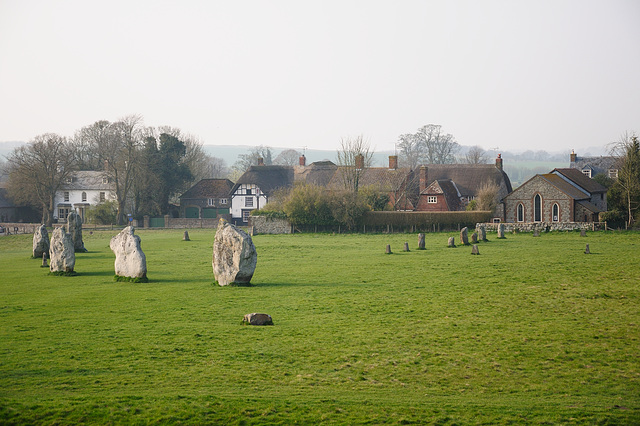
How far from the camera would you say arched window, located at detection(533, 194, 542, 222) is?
185ft

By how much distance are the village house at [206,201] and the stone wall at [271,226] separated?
24269mm

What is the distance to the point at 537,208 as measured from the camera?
56625mm

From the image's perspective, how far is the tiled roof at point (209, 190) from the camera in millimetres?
83000

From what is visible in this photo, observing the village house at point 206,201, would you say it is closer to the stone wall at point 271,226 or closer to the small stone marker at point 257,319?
the stone wall at point 271,226

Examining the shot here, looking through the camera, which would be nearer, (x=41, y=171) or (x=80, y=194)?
(x=41, y=171)

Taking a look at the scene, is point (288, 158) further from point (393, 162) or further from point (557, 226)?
point (557, 226)

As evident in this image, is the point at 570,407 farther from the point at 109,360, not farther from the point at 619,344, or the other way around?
the point at 109,360

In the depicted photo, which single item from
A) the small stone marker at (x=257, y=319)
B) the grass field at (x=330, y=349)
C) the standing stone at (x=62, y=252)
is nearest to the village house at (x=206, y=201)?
the standing stone at (x=62, y=252)

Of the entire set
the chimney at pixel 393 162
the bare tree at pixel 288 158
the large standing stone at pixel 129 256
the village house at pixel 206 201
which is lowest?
the large standing stone at pixel 129 256

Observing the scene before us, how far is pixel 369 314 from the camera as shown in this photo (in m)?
16.8

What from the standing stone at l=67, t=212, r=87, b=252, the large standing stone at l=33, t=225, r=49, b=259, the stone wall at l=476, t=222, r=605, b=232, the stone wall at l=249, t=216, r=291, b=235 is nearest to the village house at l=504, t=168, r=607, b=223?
the stone wall at l=476, t=222, r=605, b=232

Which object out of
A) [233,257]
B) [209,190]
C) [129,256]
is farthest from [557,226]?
[209,190]

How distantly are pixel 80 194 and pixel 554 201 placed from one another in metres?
64.3

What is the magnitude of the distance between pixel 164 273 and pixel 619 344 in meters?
19.4
